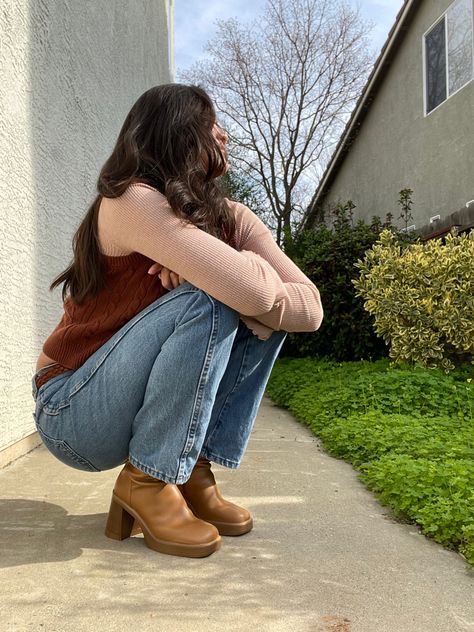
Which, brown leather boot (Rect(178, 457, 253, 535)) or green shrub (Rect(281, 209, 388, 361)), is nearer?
brown leather boot (Rect(178, 457, 253, 535))

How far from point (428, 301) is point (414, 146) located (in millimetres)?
5503

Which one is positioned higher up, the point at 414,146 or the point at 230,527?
the point at 414,146

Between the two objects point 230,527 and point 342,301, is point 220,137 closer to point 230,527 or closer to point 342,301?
point 230,527

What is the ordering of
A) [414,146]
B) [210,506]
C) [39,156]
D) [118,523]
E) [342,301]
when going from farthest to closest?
1. [414,146]
2. [342,301]
3. [39,156]
4. [210,506]
5. [118,523]

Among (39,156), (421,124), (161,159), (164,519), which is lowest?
(164,519)

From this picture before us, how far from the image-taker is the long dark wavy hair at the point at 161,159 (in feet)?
6.44

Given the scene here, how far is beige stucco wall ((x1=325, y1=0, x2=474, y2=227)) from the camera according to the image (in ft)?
28.1

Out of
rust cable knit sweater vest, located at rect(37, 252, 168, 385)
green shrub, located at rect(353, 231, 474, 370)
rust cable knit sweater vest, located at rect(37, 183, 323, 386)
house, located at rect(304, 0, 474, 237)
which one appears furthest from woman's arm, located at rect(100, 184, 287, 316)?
house, located at rect(304, 0, 474, 237)

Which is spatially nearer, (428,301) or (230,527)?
(230,527)

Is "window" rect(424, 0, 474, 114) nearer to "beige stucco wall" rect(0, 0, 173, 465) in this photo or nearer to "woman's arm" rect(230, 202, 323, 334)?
"beige stucco wall" rect(0, 0, 173, 465)

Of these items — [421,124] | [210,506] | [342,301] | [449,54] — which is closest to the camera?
[210,506]

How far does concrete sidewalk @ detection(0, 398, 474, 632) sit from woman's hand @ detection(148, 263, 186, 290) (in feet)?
2.66

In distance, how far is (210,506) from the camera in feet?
6.89

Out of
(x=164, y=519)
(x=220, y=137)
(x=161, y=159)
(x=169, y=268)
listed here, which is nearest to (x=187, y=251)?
(x=169, y=268)
